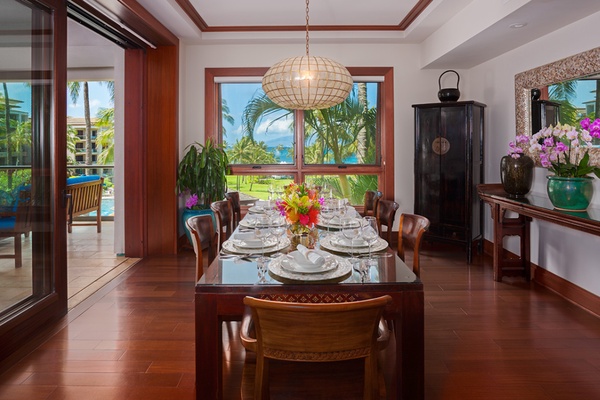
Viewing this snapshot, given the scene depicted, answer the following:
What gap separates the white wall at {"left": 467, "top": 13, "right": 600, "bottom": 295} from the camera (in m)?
3.40

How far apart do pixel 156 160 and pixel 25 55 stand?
7.77 ft

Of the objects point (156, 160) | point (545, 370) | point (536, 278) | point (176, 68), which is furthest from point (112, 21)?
point (536, 278)

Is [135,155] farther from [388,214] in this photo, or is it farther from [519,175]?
[519,175]

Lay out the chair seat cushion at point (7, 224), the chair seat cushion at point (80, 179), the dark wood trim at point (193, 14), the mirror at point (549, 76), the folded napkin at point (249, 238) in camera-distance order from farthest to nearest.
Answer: the chair seat cushion at point (80, 179)
the dark wood trim at point (193, 14)
the mirror at point (549, 76)
the chair seat cushion at point (7, 224)
the folded napkin at point (249, 238)

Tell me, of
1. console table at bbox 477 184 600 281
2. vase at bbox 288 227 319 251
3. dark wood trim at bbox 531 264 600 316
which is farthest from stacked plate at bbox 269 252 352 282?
dark wood trim at bbox 531 264 600 316

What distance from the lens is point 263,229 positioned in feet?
9.06

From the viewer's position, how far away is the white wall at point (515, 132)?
340 cm

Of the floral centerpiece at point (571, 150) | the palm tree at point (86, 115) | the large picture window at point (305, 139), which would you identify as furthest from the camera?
the palm tree at point (86, 115)

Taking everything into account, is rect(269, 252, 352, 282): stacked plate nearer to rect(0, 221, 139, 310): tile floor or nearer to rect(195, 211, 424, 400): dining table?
rect(195, 211, 424, 400): dining table

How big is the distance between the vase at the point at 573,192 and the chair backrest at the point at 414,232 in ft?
4.44

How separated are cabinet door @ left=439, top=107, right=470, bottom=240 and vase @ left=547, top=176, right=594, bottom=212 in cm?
165

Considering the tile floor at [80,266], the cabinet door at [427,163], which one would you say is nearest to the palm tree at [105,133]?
the tile floor at [80,266]

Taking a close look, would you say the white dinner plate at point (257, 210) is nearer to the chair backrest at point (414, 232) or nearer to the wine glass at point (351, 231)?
the wine glass at point (351, 231)

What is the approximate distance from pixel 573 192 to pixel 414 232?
1450mm
